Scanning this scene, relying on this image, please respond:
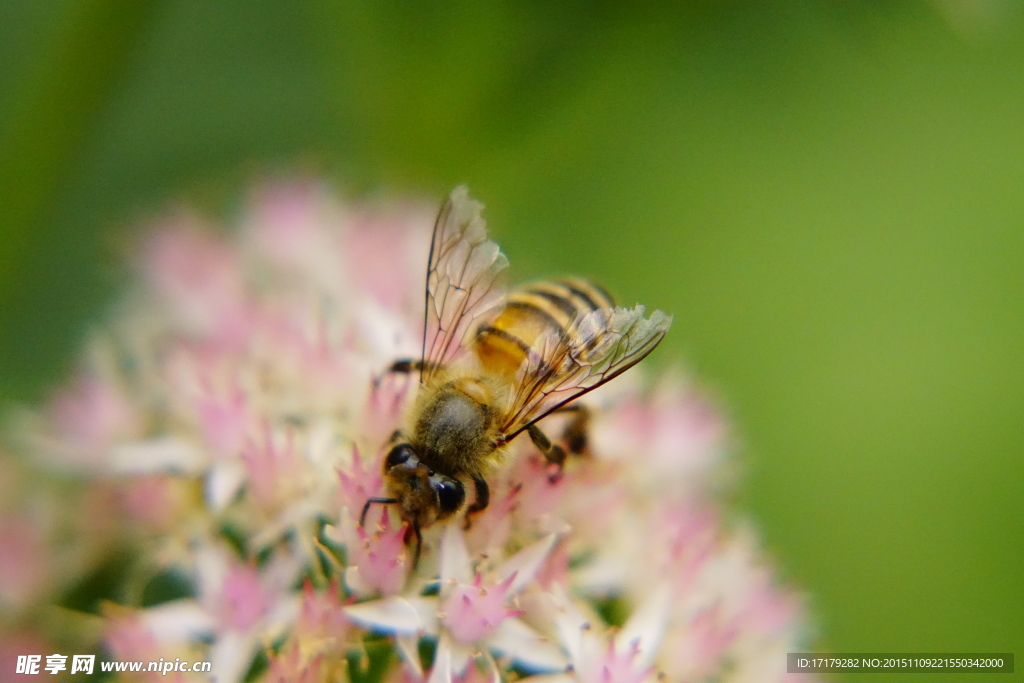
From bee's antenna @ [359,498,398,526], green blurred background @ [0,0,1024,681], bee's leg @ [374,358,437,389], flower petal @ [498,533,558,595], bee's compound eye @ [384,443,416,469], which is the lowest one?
flower petal @ [498,533,558,595]

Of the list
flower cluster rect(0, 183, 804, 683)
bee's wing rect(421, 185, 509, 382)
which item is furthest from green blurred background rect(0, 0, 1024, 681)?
bee's wing rect(421, 185, 509, 382)

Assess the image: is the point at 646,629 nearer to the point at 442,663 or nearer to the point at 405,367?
the point at 442,663

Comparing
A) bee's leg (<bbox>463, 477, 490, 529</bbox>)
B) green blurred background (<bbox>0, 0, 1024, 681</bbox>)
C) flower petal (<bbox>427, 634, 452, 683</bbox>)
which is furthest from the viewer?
green blurred background (<bbox>0, 0, 1024, 681</bbox>)

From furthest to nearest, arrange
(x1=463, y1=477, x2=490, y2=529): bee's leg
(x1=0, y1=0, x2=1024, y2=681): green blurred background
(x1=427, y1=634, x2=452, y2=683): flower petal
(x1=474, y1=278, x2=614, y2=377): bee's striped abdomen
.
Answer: (x1=0, y1=0, x2=1024, y2=681): green blurred background → (x1=474, y1=278, x2=614, y2=377): bee's striped abdomen → (x1=463, y1=477, x2=490, y2=529): bee's leg → (x1=427, y1=634, x2=452, y2=683): flower petal

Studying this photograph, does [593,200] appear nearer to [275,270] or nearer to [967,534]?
[275,270]

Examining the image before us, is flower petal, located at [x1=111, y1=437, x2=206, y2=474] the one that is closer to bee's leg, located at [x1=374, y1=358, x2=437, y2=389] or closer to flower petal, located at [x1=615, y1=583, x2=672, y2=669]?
bee's leg, located at [x1=374, y1=358, x2=437, y2=389]

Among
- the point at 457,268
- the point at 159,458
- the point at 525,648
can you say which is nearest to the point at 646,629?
the point at 525,648

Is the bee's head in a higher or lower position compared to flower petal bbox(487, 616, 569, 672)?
higher

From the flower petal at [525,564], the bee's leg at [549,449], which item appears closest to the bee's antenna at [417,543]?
the flower petal at [525,564]
